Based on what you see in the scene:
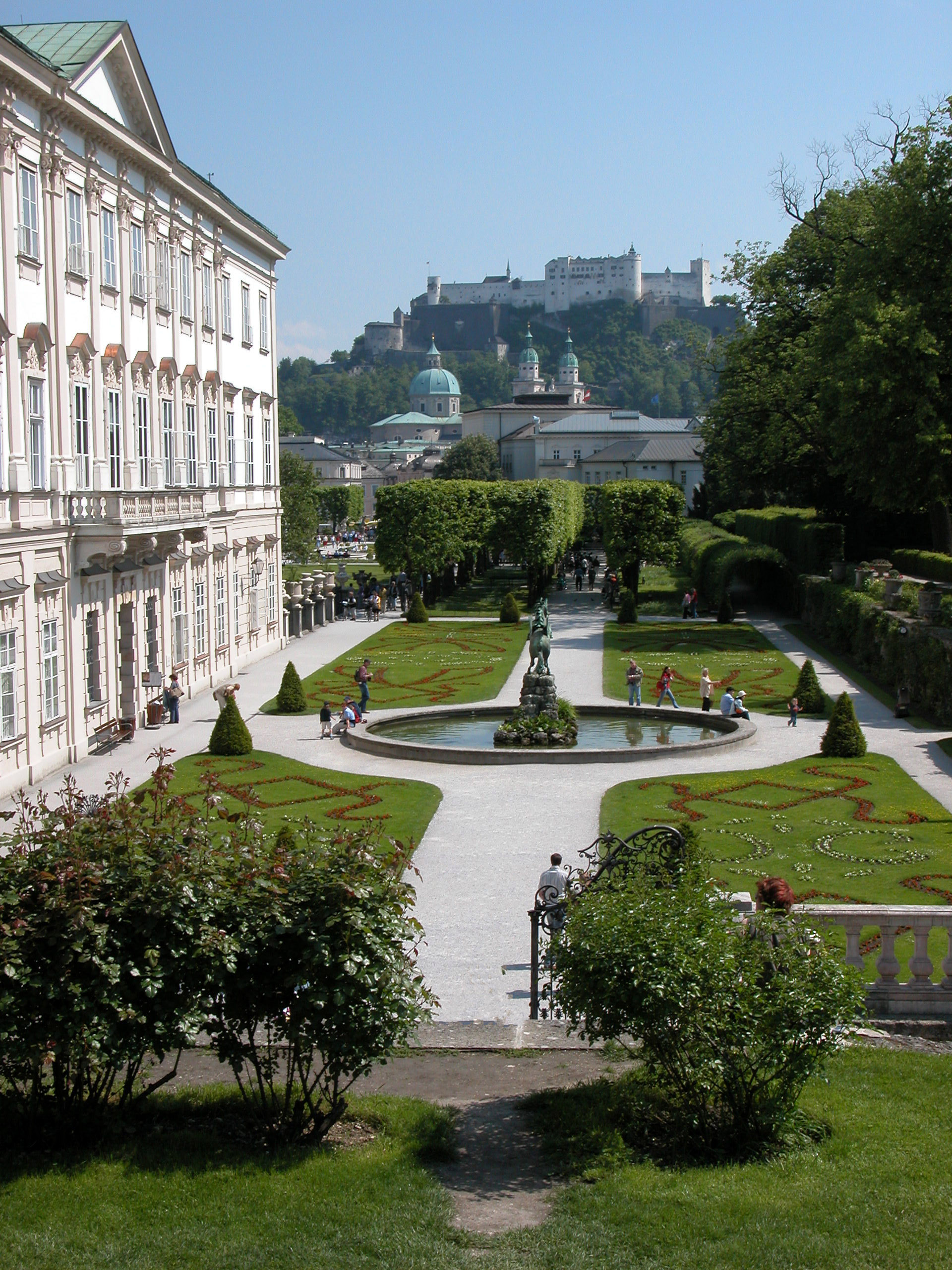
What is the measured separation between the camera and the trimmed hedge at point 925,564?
Result: 43.2 m

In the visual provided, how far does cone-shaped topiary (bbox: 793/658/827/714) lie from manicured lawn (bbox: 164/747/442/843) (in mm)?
11421

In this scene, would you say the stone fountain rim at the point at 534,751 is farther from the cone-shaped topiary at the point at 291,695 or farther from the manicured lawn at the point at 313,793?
the cone-shaped topiary at the point at 291,695

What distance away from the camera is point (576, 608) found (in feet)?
202

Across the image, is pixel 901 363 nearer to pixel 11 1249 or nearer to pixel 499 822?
pixel 499 822

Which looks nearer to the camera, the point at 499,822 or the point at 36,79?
the point at 499,822

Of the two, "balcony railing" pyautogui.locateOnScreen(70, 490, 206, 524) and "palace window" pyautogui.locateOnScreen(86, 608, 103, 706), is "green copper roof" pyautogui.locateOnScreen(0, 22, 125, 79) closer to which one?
"balcony railing" pyautogui.locateOnScreen(70, 490, 206, 524)

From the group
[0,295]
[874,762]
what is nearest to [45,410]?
[0,295]

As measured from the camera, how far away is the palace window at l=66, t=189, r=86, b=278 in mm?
27469

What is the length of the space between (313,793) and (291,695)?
9.33 metres

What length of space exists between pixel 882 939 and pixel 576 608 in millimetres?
49475

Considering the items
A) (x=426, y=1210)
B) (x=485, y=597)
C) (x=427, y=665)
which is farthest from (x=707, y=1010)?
(x=485, y=597)

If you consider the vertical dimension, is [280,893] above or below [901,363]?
below

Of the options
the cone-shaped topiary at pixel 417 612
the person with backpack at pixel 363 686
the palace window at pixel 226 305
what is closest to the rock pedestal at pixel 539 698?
the person with backpack at pixel 363 686

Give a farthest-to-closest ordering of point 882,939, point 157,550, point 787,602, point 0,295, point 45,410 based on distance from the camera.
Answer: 1. point 787,602
2. point 157,550
3. point 45,410
4. point 0,295
5. point 882,939
